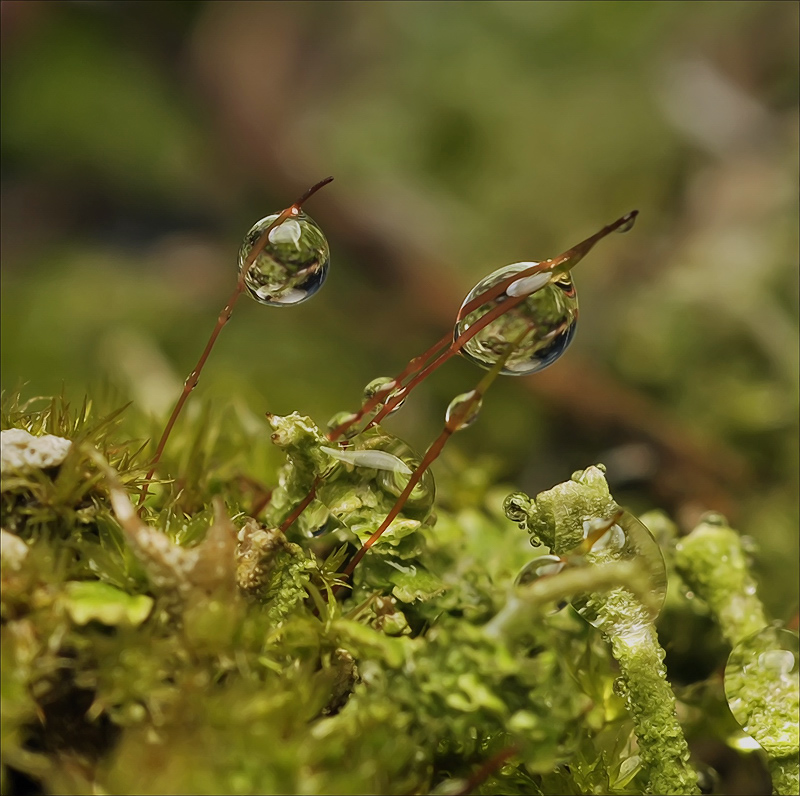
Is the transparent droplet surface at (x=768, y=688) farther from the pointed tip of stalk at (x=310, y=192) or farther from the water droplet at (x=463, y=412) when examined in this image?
the pointed tip of stalk at (x=310, y=192)

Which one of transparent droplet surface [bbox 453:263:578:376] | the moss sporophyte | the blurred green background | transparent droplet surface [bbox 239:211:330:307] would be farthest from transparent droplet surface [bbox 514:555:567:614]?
the blurred green background

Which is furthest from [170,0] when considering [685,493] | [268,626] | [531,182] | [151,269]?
[268,626]

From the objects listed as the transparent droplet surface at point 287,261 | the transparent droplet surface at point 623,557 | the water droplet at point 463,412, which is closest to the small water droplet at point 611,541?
the transparent droplet surface at point 623,557

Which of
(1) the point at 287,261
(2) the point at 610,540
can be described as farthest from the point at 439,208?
(2) the point at 610,540

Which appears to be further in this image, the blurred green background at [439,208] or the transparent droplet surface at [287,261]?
the blurred green background at [439,208]

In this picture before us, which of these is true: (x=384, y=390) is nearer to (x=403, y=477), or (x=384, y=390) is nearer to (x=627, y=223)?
(x=403, y=477)

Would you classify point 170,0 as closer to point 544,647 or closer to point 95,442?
point 95,442

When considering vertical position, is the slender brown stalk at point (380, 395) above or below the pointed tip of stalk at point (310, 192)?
below
